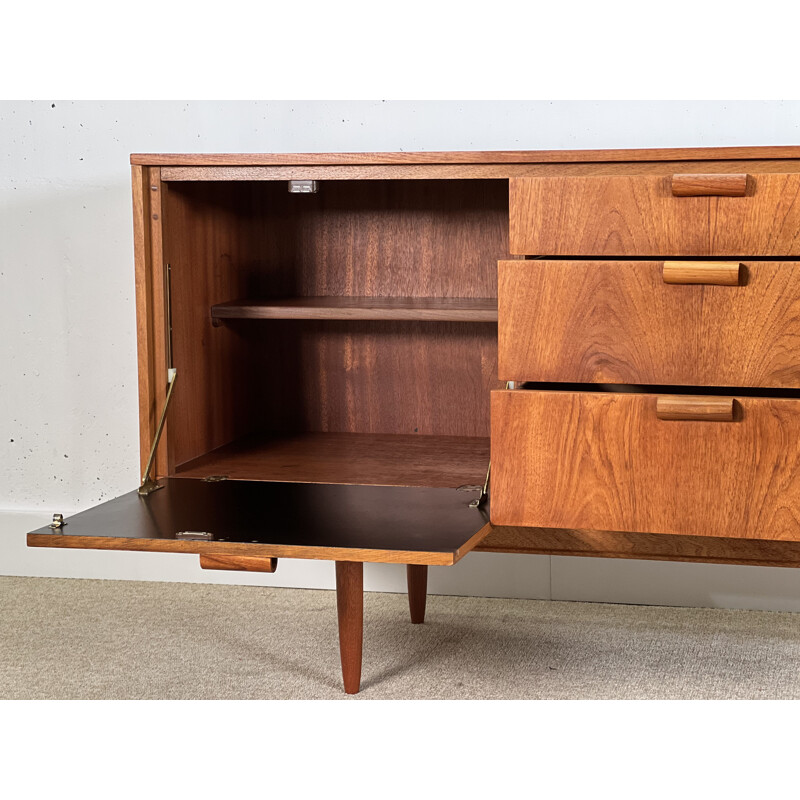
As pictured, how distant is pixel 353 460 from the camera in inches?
64.2

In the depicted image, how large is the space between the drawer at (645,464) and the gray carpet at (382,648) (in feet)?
1.08

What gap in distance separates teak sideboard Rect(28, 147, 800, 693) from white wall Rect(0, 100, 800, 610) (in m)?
0.26

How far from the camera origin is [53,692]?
1482mm

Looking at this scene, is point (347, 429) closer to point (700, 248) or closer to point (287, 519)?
point (287, 519)

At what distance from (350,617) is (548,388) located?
374 millimetres

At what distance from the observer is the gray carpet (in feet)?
4.90

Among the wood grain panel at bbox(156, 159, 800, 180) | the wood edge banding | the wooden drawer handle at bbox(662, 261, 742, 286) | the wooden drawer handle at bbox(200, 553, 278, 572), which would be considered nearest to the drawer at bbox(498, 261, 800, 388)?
the wooden drawer handle at bbox(662, 261, 742, 286)

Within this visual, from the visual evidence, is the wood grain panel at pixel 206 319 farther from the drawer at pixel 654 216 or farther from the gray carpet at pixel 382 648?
the drawer at pixel 654 216

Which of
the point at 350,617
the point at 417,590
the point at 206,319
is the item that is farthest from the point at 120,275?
the point at 350,617

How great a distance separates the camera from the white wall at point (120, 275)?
178cm

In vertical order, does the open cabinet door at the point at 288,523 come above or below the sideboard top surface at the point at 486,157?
below

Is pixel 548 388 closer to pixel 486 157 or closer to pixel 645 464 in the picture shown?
pixel 645 464

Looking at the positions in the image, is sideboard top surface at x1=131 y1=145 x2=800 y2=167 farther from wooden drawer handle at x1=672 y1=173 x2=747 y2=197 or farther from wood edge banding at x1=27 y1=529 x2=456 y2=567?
wood edge banding at x1=27 y1=529 x2=456 y2=567

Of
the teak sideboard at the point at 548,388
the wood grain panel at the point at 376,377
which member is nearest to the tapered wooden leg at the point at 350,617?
the teak sideboard at the point at 548,388
